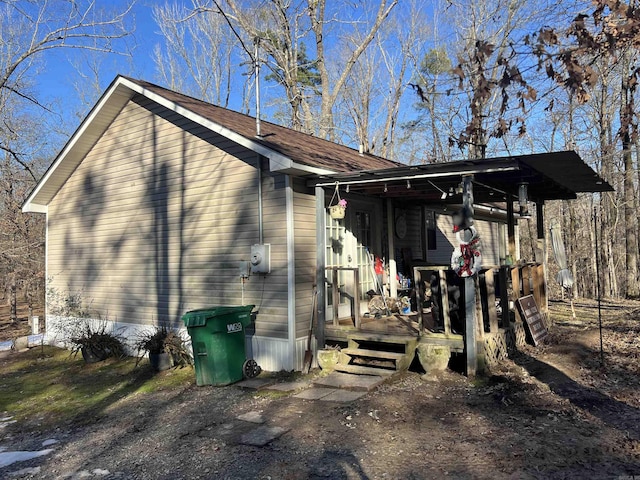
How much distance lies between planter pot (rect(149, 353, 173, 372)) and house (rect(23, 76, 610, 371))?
809 mm

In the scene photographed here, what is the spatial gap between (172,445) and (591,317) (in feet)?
31.3

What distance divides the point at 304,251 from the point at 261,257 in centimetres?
64

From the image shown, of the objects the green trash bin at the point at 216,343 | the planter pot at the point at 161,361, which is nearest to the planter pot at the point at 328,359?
the green trash bin at the point at 216,343

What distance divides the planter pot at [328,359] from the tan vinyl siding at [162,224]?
637 mm

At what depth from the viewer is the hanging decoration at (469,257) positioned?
6066mm

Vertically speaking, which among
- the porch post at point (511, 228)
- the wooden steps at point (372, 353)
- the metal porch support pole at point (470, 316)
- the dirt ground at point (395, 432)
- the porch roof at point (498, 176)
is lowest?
the dirt ground at point (395, 432)

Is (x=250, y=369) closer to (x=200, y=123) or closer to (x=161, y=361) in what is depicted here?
(x=161, y=361)

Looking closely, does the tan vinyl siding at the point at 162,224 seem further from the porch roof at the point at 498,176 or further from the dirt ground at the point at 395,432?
the dirt ground at the point at 395,432

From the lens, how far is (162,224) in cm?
871

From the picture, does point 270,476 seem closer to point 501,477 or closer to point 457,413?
point 501,477

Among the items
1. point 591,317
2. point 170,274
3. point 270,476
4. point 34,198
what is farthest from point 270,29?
point 270,476

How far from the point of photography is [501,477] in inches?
138

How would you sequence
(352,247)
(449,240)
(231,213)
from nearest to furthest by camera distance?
1. (231,213)
2. (352,247)
3. (449,240)

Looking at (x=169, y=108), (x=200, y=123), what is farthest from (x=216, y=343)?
(x=169, y=108)
